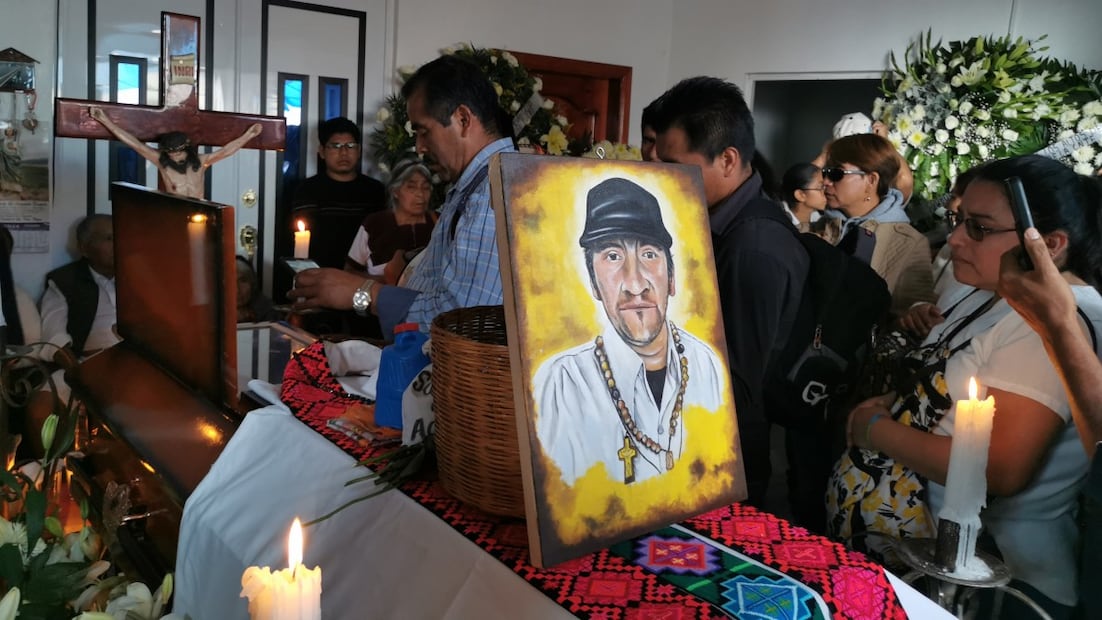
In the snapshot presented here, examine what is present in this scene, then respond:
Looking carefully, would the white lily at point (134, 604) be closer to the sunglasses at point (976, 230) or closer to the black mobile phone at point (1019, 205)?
the black mobile phone at point (1019, 205)

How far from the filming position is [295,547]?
1.96 feet

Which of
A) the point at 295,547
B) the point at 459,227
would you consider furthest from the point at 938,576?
the point at 459,227

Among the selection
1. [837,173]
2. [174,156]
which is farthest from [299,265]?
[837,173]

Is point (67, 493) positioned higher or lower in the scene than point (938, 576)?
lower

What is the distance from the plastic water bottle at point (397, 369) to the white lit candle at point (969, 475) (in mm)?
743

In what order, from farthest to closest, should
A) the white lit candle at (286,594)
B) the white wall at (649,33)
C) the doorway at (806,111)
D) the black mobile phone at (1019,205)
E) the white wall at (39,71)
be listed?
1. the doorway at (806,111)
2. the white wall at (649,33)
3. the white wall at (39,71)
4. the black mobile phone at (1019,205)
5. the white lit candle at (286,594)

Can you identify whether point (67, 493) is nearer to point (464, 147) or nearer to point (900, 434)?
point (464, 147)

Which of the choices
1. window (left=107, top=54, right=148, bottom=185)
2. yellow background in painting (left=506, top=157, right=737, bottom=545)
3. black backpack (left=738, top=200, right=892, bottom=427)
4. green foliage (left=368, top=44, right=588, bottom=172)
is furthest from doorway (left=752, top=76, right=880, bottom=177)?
yellow background in painting (left=506, top=157, right=737, bottom=545)

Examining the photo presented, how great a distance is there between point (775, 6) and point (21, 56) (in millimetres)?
4080

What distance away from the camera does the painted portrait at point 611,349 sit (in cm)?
88

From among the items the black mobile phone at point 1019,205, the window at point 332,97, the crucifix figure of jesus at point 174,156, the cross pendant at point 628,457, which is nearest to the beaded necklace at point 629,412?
the cross pendant at point 628,457

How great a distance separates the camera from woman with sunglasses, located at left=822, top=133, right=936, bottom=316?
287cm

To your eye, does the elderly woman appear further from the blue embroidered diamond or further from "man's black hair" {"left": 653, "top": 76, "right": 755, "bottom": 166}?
the blue embroidered diamond

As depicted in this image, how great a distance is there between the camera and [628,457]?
950mm
